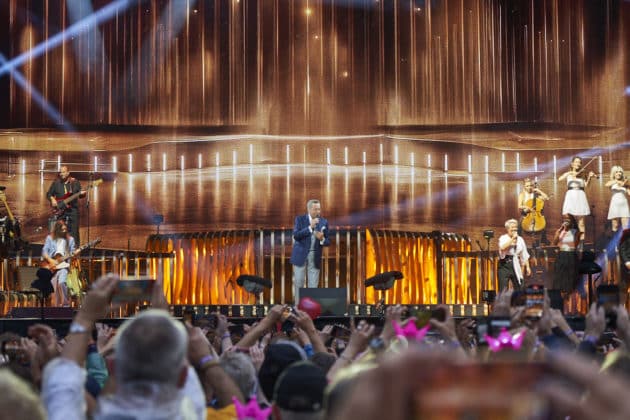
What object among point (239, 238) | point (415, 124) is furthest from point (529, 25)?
point (239, 238)

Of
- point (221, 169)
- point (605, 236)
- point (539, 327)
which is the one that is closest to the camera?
point (539, 327)

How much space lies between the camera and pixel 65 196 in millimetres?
13289

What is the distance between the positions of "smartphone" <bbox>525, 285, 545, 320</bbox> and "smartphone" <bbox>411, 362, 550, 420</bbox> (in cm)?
272

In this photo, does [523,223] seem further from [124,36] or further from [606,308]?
[606,308]

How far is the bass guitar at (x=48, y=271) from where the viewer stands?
10.3 metres

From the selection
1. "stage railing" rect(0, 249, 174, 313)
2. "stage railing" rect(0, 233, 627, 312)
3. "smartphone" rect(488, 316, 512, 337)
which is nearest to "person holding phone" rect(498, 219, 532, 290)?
"stage railing" rect(0, 233, 627, 312)

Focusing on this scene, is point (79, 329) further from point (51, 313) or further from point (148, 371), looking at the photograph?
point (51, 313)

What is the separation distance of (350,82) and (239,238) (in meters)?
4.97

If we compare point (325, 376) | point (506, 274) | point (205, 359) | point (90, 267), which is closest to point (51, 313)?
point (90, 267)

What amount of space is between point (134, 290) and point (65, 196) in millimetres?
10660

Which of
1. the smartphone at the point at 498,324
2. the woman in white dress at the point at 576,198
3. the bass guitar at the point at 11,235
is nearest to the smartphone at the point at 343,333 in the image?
the smartphone at the point at 498,324

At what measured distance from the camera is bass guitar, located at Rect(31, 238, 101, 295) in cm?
1031

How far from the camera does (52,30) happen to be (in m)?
16.3

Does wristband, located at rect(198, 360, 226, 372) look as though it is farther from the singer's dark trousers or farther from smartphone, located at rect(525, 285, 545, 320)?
the singer's dark trousers
